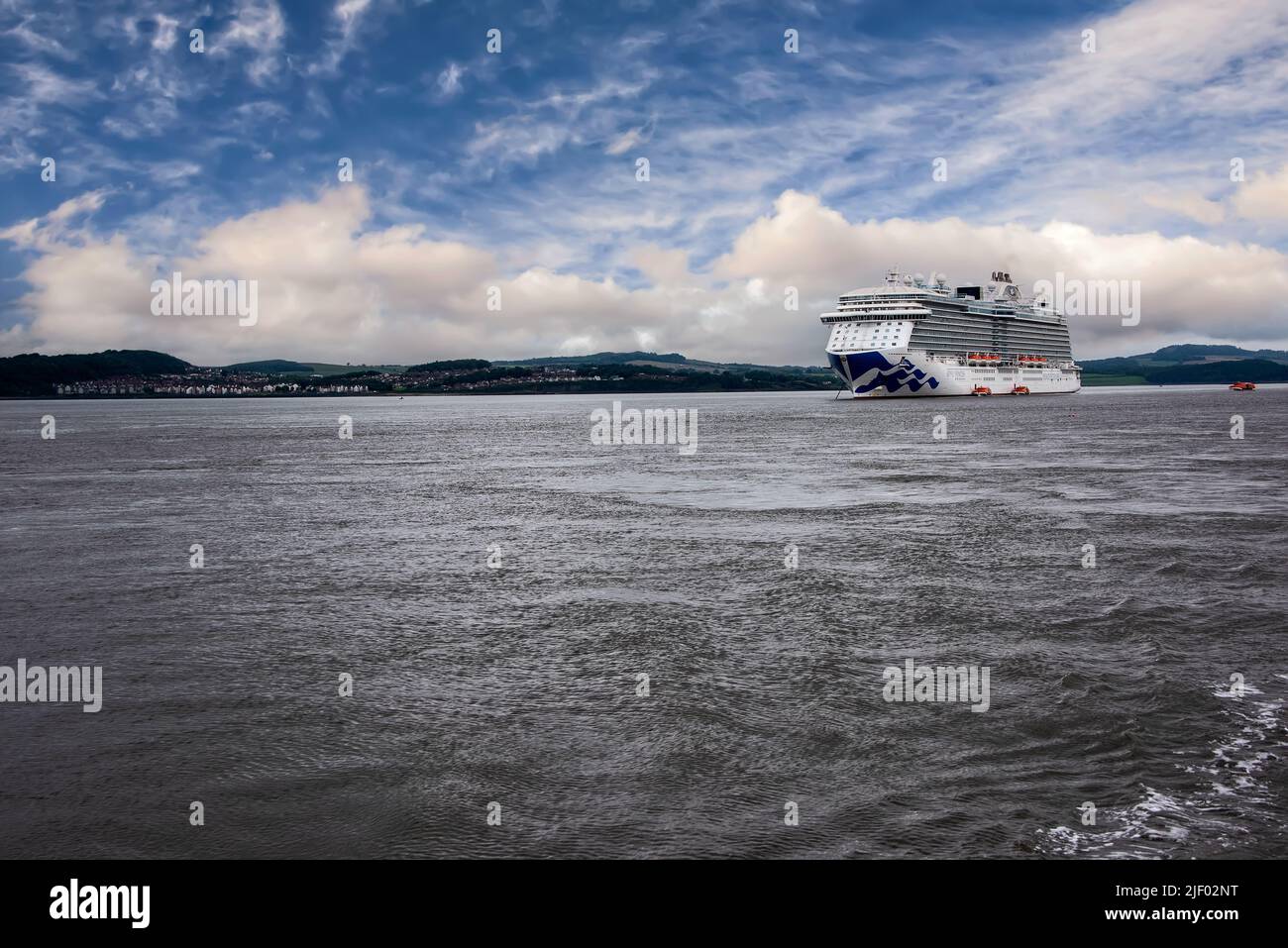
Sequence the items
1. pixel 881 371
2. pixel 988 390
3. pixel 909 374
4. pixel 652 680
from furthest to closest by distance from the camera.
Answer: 1. pixel 988 390
2. pixel 909 374
3. pixel 881 371
4. pixel 652 680

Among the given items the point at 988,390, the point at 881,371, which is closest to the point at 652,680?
the point at 881,371

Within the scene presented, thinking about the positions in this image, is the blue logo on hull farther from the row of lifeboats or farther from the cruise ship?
the row of lifeboats

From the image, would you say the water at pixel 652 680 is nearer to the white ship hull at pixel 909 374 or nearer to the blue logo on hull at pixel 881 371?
the blue logo on hull at pixel 881 371

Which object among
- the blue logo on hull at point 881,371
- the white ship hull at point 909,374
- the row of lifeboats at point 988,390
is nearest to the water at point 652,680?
the blue logo on hull at point 881,371

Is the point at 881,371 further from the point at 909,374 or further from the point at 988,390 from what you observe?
the point at 988,390
